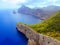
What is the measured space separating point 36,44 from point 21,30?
15.3 metres

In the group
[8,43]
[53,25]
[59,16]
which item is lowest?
[8,43]

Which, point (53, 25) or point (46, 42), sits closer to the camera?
point (46, 42)

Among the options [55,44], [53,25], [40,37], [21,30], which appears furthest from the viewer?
[21,30]

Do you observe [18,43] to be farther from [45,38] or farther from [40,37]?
[45,38]

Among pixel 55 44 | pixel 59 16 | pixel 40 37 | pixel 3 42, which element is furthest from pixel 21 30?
pixel 55 44

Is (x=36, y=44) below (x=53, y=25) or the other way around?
below

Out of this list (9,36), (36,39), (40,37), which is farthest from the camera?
(9,36)

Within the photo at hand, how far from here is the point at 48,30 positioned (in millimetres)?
27594

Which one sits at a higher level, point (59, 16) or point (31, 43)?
point (59, 16)

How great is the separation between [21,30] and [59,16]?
12.8m

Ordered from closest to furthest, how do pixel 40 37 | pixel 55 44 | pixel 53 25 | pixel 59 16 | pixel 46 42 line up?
pixel 55 44
pixel 46 42
pixel 40 37
pixel 53 25
pixel 59 16

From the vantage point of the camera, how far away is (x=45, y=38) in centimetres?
2306

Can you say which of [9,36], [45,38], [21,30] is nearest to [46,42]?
[45,38]

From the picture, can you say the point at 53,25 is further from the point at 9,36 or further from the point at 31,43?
the point at 9,36
